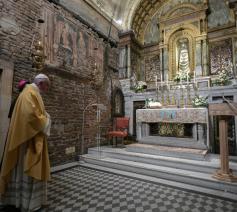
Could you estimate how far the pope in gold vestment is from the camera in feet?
8.70

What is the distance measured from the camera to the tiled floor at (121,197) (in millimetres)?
2943

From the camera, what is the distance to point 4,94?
4125 millimetres

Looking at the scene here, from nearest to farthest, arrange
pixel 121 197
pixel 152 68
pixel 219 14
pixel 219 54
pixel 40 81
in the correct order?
pixel 40 81, pixel 121 197, pixel 219 54, pixel 219 14, pixel 152 68

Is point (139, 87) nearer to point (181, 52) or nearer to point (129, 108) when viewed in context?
point (129, 108)

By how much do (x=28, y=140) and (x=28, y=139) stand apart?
9 cm

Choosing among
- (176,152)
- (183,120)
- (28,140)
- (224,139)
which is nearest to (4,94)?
(28,140)

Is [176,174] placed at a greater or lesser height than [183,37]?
lesser

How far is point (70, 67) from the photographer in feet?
20.1

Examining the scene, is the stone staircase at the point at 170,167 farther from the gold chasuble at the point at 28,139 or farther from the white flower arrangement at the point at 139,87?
the white flower arrangement at the point at 139,87

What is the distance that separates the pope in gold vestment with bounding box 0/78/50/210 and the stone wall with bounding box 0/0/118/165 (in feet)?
6.63

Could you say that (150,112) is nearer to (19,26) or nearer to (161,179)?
(161,179)

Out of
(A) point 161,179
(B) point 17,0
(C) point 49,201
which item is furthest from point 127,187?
(B) point 17,0

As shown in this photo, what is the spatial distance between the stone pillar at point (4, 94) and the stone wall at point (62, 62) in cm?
20

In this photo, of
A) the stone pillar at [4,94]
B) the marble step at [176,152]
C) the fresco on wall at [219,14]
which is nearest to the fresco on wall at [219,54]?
the fresco on wall at [219,14]
